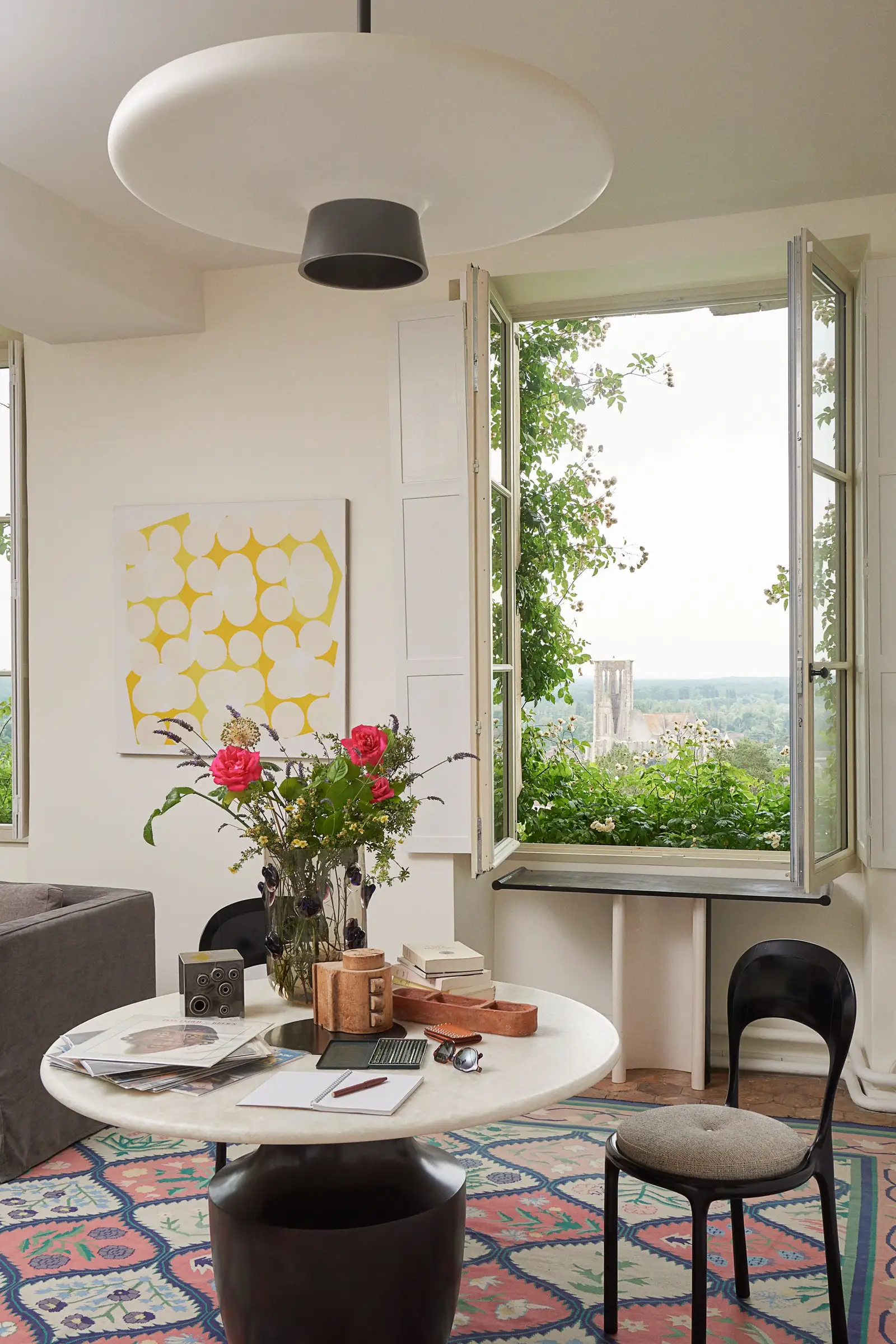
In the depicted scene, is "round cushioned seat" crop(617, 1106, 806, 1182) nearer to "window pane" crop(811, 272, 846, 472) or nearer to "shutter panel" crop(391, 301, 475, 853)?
"shutter panel" crop(391, 301, 475, 853)

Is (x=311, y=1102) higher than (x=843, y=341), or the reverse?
(x=843, y=341)

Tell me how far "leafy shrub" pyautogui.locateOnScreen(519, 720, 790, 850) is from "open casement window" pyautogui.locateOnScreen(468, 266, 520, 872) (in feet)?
0.77

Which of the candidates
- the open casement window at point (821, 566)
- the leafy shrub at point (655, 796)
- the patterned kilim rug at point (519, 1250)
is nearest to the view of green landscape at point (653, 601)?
the leafy shrub at point (655, 796)

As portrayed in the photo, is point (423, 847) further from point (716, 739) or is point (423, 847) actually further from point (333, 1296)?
point (333, 1296)

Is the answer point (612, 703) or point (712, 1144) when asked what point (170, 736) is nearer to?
point (712, 1144)

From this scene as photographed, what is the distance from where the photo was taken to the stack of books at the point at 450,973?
2312 millimetres

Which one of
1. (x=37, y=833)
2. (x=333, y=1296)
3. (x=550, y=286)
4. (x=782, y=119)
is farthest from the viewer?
(x=37, y=833)

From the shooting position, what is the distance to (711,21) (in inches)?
109

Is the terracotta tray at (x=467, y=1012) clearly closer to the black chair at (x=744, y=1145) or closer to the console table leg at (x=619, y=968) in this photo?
the black chair at (x=744, y=1145)

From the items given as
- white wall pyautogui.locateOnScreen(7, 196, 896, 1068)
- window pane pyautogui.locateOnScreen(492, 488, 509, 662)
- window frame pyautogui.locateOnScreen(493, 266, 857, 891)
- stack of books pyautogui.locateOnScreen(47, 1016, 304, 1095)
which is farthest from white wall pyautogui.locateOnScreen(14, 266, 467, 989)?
stack of books pyautogui.locateOnScreen(47, 1016, 304, 1095)

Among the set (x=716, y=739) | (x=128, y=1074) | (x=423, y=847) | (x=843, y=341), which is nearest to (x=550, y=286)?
(x=843, y=341)

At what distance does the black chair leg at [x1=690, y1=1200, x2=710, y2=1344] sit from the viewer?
2.05 m

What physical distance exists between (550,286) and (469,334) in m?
0.57

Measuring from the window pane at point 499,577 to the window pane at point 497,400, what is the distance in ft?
0.34
